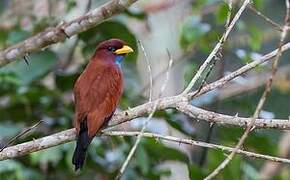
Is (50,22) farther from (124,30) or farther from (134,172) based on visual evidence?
(134,172)

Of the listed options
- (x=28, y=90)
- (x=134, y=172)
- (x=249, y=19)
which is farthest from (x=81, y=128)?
(x=249, y=19)

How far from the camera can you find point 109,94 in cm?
378

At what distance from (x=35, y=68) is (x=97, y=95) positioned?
2.68 ft

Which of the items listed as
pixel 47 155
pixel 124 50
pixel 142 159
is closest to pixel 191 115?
pixel 124 50

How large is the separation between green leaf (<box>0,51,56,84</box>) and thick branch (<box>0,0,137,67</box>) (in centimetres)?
76

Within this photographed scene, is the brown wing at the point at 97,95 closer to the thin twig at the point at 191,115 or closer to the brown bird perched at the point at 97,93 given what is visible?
the brown bird perched at the point at 97,93

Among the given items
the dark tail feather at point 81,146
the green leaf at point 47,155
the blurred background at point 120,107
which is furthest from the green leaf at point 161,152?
the dark tail feather at point 81,146

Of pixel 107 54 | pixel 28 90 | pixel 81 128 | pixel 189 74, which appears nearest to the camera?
pixel 81 128

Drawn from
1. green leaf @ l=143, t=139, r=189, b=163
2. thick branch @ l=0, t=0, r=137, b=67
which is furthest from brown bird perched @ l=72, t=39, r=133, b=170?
green leaf @ l=143, t=139, r=189, b=163

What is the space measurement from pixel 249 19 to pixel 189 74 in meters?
4.01

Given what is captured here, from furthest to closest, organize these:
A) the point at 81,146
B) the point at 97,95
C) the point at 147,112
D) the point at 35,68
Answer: the point at 35,68
the point at 97,95
the point at 81,146
the point at 147,112

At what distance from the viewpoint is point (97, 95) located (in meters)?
3.79

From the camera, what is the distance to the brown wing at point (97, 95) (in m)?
3.63

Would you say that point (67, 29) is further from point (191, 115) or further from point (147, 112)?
point (191, 115)
